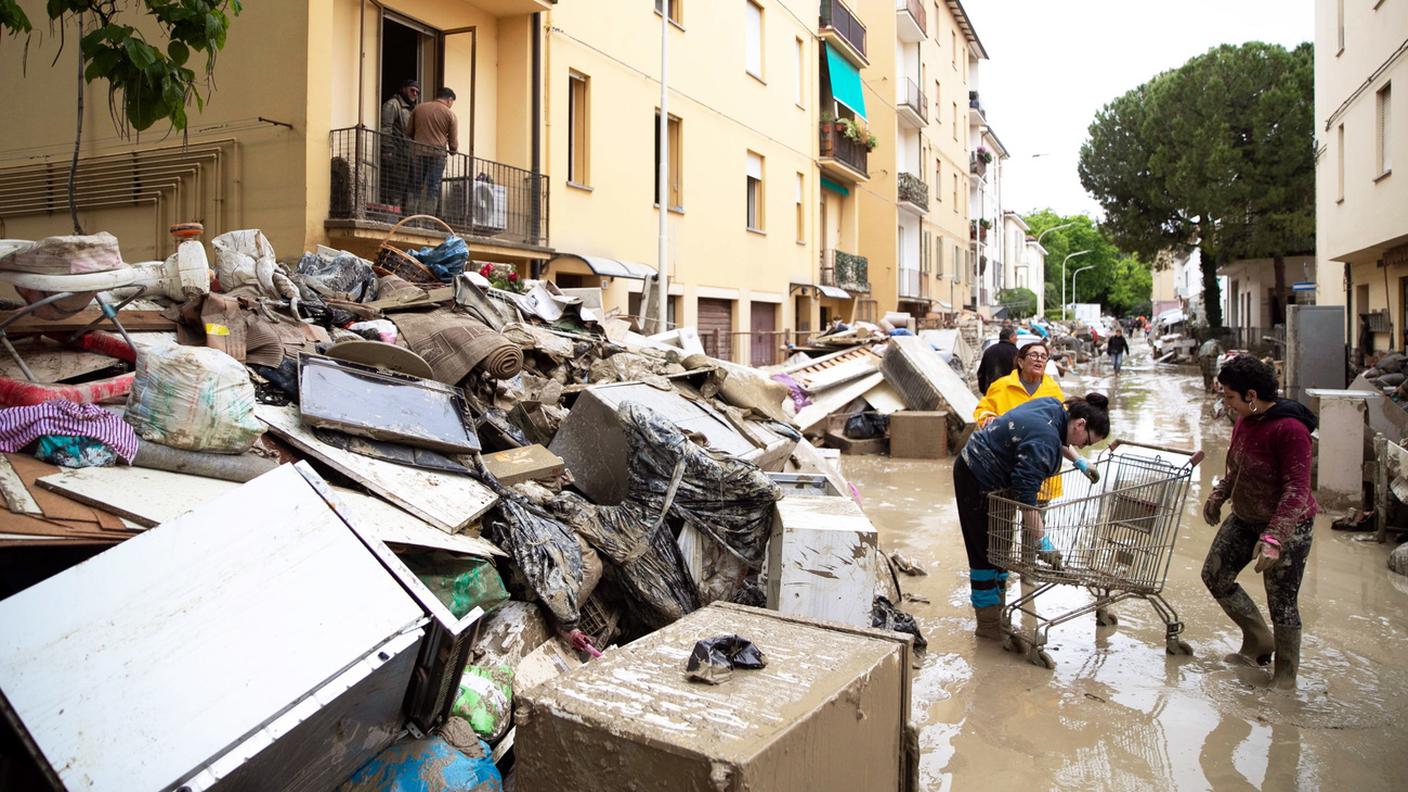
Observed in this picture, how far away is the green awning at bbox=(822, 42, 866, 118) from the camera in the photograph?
23.1 metres

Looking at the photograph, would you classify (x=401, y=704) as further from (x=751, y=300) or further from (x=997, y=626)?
(x=751, y=300)

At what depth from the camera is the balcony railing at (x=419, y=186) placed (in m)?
10.2

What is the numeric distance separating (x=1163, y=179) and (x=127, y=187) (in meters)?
31.7

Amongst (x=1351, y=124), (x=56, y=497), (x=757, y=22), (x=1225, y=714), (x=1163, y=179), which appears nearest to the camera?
(x=56, y=497)

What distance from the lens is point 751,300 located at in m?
19.6

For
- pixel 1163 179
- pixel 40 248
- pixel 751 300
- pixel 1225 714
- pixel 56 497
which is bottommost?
pixel 1225 714

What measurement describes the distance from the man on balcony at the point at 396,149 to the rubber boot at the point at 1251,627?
29.1ft

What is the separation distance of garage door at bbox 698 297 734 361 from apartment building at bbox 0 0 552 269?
5363mm

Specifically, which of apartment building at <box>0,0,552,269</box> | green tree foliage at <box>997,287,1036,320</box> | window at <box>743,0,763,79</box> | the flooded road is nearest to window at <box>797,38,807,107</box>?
window at <box>743,0,763,79</box>

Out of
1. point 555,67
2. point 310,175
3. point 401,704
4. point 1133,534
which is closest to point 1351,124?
point 555,67

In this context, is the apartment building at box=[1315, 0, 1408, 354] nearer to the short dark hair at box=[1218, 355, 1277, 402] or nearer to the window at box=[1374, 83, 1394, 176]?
the window at box=[1374, 83, 1394, 176]

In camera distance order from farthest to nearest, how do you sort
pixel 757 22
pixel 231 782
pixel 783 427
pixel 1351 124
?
pixel 757 22 → pixel 1351 124 → pixel 783 427 → pixel 231 782

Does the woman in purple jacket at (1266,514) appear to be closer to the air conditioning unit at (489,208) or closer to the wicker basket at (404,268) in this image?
the wicker basket at (404,268)

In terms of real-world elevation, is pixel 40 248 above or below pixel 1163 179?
below
